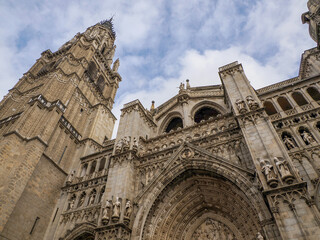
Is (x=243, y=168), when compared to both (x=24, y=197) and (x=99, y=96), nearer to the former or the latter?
(x=24, y=197)

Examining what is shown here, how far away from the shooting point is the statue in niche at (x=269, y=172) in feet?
31.0

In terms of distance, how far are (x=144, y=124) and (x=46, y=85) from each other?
39.0 feet

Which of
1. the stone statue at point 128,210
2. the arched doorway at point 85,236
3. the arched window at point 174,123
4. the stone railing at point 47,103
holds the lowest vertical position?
the arched doorway at point 85,236

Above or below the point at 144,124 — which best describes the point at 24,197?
below

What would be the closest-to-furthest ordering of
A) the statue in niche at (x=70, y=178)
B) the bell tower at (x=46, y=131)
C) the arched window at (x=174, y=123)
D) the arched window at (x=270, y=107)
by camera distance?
the bell tower at (x=46, y=131), the arched window at (x=270, y=107), the statue in niche at (x=70, y=178), the arched window at (x=174, y=123)

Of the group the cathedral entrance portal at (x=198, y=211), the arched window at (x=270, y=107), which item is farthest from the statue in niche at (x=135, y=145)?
the arched window at (x=270, y=107)

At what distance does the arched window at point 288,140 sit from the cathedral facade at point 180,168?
3.0 inches

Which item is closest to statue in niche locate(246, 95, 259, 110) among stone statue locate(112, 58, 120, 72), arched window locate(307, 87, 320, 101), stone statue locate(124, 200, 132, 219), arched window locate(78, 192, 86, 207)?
arched window locate(307, 87, 320, 101)

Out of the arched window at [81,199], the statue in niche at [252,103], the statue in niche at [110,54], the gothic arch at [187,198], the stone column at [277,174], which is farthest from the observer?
the statue in niche at [110,54]

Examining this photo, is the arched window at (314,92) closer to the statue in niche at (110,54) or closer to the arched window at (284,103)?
the arched window at (284,103)

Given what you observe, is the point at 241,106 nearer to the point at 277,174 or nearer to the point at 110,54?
the point at 277,174

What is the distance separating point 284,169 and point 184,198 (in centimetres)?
597

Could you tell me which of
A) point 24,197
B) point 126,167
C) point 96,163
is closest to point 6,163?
point 24,197

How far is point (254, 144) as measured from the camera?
1145cm
